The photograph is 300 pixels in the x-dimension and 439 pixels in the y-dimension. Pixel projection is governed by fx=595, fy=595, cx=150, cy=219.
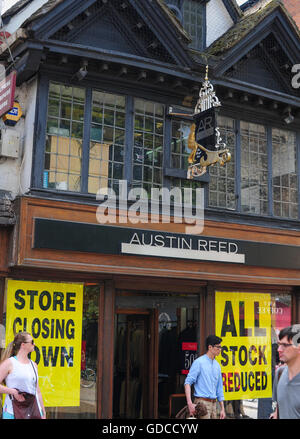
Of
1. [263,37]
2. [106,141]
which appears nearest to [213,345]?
[106,141]

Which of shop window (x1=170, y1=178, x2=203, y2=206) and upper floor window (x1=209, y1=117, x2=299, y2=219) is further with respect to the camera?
upper floor window (x1=209, y1=117, x2=299, y2=219)

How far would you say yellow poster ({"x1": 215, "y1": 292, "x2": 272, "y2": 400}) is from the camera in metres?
11.4

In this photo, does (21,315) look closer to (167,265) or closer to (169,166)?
(167,265)

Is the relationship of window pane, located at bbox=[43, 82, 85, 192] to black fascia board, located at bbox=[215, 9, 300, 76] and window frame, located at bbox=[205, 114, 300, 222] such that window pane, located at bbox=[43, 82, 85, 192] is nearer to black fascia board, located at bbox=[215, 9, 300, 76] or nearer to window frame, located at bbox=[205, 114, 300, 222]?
window frame, located at bbox=[205, 114, 300, 222]

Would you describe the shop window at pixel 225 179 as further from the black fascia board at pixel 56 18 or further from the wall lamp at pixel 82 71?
the black fascia board at pixel 56 18

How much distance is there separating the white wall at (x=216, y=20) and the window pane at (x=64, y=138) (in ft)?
A: 12.7

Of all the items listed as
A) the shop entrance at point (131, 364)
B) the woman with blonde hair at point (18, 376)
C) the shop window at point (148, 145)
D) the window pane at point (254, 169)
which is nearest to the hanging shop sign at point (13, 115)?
the shop window at point (148, 145)

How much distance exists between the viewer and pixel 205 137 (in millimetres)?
10328

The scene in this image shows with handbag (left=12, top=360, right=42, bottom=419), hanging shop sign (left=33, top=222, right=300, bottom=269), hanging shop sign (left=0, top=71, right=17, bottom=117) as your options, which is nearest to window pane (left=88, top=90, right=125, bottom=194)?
hanging shop sign (left=33, top=222, right=300, bottom=269)

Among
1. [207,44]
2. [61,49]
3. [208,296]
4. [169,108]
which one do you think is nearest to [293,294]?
[208,296]

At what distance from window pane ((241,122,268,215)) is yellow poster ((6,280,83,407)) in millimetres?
4070

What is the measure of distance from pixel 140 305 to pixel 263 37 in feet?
19.2

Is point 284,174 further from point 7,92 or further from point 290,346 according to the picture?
point 290,346

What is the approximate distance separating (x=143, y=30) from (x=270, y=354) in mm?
6708
